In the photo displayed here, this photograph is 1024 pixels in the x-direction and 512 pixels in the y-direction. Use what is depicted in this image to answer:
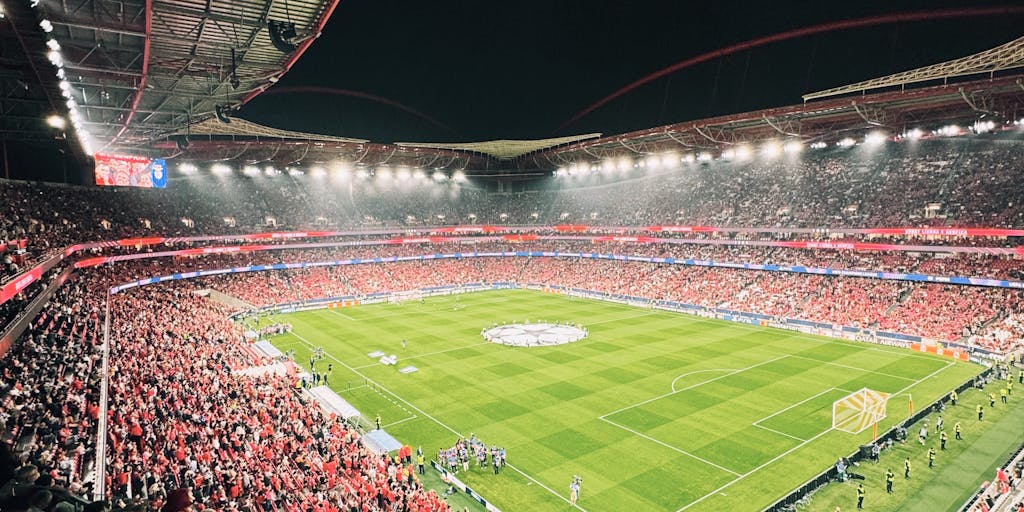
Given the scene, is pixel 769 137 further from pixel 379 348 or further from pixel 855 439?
pixel 379 348

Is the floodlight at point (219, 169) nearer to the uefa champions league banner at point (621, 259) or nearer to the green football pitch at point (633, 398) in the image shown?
the uefa champions league banner at point (621, 259)

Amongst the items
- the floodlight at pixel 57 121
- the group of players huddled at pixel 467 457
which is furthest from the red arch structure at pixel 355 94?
the group of players huddled at pixel 467 457

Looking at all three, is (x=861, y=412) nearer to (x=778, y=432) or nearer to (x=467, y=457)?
(x=778, y=432)

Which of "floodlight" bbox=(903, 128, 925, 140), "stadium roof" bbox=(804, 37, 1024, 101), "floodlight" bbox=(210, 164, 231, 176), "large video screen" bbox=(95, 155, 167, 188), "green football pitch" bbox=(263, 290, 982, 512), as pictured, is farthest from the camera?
"floodlight" bbox=(210, 164, 231, 176)

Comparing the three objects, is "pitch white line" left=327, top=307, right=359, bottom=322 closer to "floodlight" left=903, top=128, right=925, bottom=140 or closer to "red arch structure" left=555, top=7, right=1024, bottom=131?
"red arch structure" left=555, top=7, right=1024, bottom=131

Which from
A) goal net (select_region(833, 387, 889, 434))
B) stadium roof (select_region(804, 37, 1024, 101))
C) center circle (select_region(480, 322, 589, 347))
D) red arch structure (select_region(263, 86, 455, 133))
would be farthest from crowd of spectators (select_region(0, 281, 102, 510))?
stadium roof (select_region(804, 37, 1024, 101))

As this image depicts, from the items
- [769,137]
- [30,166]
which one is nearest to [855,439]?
[769,137]

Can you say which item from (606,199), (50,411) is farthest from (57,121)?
(606,199)

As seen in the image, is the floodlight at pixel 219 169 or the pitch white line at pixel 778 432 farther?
the floodlight at pixel 219 169
